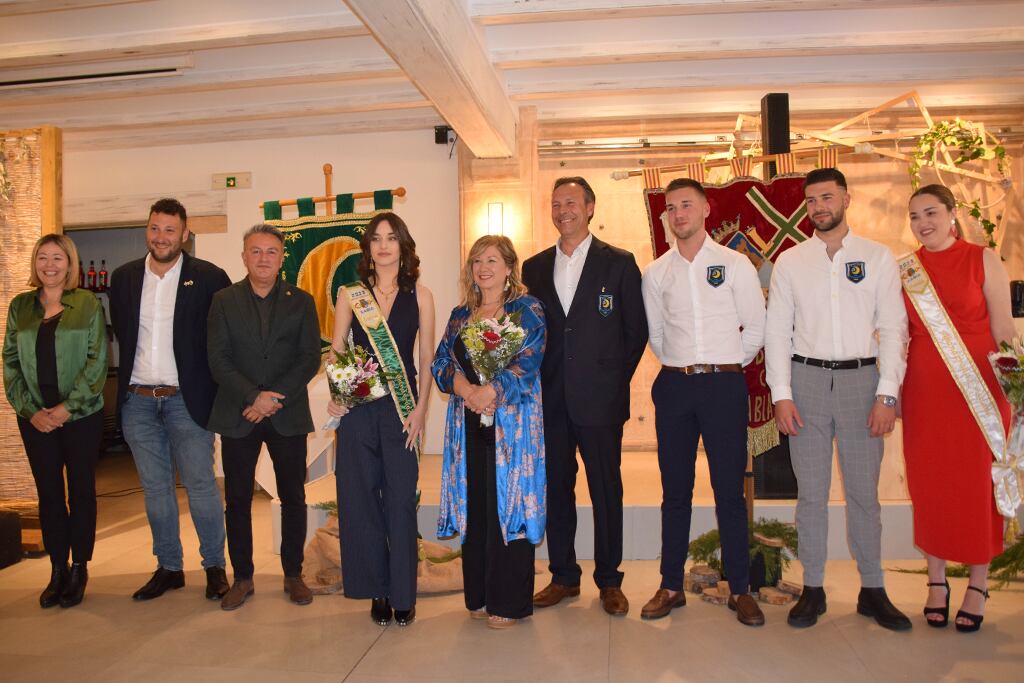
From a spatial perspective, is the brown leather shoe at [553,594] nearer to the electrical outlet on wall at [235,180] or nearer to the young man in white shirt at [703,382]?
the young man in white shirt at [703,382]

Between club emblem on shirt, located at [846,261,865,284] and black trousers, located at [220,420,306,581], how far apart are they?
241cm

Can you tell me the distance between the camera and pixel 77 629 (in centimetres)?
326

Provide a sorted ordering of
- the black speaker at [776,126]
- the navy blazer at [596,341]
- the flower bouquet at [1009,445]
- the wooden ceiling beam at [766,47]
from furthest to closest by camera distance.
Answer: the wooden ceiling beam at [766,47] → the black speaker at [776,126] → the navy blazer at [596,341] → the flower bouquet at [1009,445]

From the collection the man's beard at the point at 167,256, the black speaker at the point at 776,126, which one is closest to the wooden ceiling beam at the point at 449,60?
the man's beard at the point at 167,256

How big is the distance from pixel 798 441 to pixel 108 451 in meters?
7.82

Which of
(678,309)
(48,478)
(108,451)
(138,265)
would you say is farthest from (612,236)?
(108,451)

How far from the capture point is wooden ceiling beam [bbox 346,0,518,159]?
3.44 meters

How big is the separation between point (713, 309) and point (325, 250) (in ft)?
10.4

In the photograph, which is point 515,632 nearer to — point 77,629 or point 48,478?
point 77,629

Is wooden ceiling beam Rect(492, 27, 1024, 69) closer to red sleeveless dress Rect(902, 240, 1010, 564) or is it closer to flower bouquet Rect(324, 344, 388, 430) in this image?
red sleeveless dress Rect(902, 240, 1010, 564)

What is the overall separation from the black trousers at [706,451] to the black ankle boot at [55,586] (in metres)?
2.71

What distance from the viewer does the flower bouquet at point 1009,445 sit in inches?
117

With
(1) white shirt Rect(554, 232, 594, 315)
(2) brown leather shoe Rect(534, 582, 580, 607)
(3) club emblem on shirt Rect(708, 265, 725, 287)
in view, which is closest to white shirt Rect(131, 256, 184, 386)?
(1) white shirt Rect(554, 232, 594, 315)

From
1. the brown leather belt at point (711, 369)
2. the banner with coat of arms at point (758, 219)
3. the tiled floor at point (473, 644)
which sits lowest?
the tiled floor at point (473, 644)
